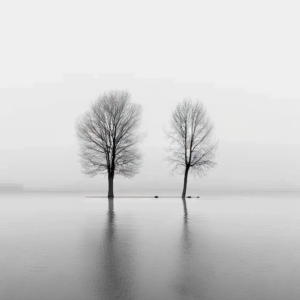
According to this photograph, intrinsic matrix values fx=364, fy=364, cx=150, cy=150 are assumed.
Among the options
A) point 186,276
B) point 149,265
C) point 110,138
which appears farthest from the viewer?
point 110,138

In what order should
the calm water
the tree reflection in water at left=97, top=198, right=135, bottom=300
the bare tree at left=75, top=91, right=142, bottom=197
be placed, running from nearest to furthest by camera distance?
the tree reflection in water at left=97, top=198, right=135, bottom=300 → the calm water → the bare tree at left=75, top=91, right=142, bottom=197

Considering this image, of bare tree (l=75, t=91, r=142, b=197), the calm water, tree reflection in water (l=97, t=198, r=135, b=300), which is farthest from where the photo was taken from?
bare tree (l=75, t=91, r=142, b=197)

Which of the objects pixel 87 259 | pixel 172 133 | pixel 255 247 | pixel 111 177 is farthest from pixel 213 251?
pixel 172 133

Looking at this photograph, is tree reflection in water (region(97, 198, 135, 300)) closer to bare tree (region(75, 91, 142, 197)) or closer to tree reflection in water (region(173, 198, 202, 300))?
tree reflection in water (region(173, 198, 202, 300))

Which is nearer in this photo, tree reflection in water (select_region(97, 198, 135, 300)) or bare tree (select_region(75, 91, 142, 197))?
tree reflection in water (select_region(97, 198, 135, 300))

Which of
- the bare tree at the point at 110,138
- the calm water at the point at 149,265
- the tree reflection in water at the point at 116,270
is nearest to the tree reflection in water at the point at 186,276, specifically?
the calm water at the point at 149,265

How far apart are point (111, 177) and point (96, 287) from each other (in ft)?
153

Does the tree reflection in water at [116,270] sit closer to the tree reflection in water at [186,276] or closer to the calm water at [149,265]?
the calm water at [149,265]

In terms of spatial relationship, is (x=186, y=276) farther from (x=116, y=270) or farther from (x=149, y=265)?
(x=116, y=270)

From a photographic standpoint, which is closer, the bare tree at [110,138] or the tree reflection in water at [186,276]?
the tree reflection in water at [186,276]

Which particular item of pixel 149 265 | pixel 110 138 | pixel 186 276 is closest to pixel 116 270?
pixel 149 265

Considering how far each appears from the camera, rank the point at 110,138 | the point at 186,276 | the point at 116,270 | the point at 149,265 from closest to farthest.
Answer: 1. the point at 186,276
2. the point at 116,270
3. the point at 149,265
4. the point at 110,138

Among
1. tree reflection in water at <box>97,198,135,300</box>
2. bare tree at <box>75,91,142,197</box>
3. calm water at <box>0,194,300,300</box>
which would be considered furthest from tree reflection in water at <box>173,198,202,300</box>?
bare tree at <box>75,91,142,197</box>

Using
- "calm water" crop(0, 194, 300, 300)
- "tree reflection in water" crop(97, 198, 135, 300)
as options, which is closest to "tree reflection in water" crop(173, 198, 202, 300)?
"calm water" crop(0, 194, 300, 300)
